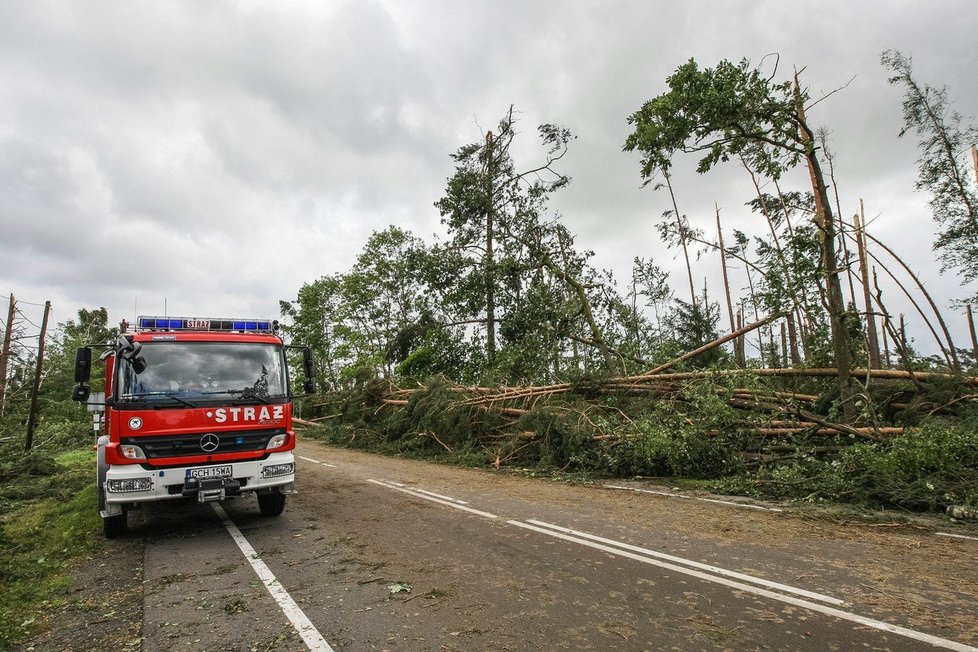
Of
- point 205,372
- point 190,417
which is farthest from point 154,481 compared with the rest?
point 205,372

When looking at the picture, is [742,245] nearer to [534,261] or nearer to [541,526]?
[534,261]

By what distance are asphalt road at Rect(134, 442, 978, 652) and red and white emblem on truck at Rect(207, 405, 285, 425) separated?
1349mm

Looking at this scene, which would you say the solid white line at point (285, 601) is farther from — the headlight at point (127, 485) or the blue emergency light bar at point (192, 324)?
the blue emergency light bar at point (192, 324)

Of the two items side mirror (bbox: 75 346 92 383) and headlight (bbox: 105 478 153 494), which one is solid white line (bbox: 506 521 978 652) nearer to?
headlight (bbox: 105 478 153 494)

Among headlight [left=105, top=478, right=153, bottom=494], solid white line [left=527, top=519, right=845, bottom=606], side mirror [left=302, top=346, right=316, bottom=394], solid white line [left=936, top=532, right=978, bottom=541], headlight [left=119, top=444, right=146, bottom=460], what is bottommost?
solid white line [left=936, top=532, right=978, bottom=541]

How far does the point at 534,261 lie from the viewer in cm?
2095

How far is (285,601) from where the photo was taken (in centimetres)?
427

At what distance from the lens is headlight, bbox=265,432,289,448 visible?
22.1 feet

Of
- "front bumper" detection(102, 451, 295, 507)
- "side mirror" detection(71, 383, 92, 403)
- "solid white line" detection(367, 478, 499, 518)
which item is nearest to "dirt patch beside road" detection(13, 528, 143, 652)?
"front bumper" detection(102, 451, 295, 507)

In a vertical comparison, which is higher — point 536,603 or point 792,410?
point 792,410

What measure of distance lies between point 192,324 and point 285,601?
4.47m

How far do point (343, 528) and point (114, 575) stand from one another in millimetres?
2309

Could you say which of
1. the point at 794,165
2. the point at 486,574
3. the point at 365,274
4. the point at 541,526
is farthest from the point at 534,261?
the point at 365,274

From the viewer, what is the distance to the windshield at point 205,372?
20.6 feet
